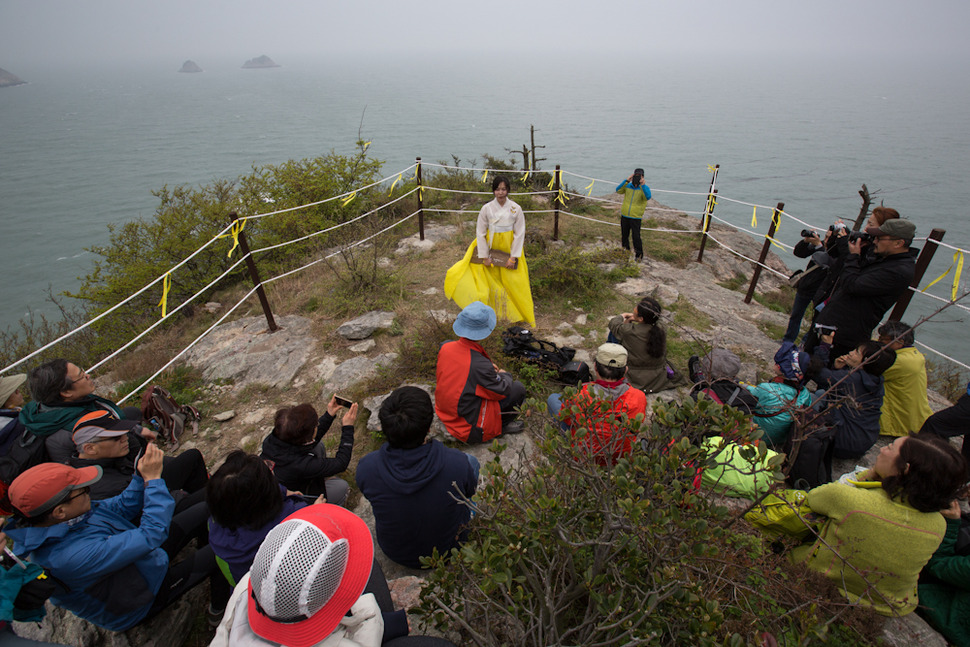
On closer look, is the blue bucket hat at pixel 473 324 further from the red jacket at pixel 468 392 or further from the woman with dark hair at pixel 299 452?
the woman with dark hair at pixel 299 452

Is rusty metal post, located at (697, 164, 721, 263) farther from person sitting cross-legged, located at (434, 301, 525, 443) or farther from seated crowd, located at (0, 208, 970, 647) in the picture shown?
person sitting cross-legged, located at (434, 301, 525, 443)

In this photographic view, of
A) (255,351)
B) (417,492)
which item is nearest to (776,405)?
(417,492)

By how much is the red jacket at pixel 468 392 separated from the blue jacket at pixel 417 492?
88 cm

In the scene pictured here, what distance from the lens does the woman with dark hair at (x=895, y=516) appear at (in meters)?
2.01

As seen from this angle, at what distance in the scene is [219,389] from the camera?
4625 millimetres

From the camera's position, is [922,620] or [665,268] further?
[665,268]

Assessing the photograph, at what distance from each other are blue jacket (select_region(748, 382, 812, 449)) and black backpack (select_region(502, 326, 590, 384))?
52.3 inches

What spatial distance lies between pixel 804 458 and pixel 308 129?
48.4 m

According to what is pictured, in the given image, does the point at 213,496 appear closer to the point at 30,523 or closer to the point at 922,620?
the point at 30,523

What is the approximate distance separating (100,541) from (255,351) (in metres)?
3.29

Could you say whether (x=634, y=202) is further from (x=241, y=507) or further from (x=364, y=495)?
(x=241, y=507)

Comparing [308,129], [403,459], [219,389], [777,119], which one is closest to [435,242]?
[219,389]

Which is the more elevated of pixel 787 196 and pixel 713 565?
pixel 713 565

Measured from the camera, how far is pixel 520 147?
3369 cm
